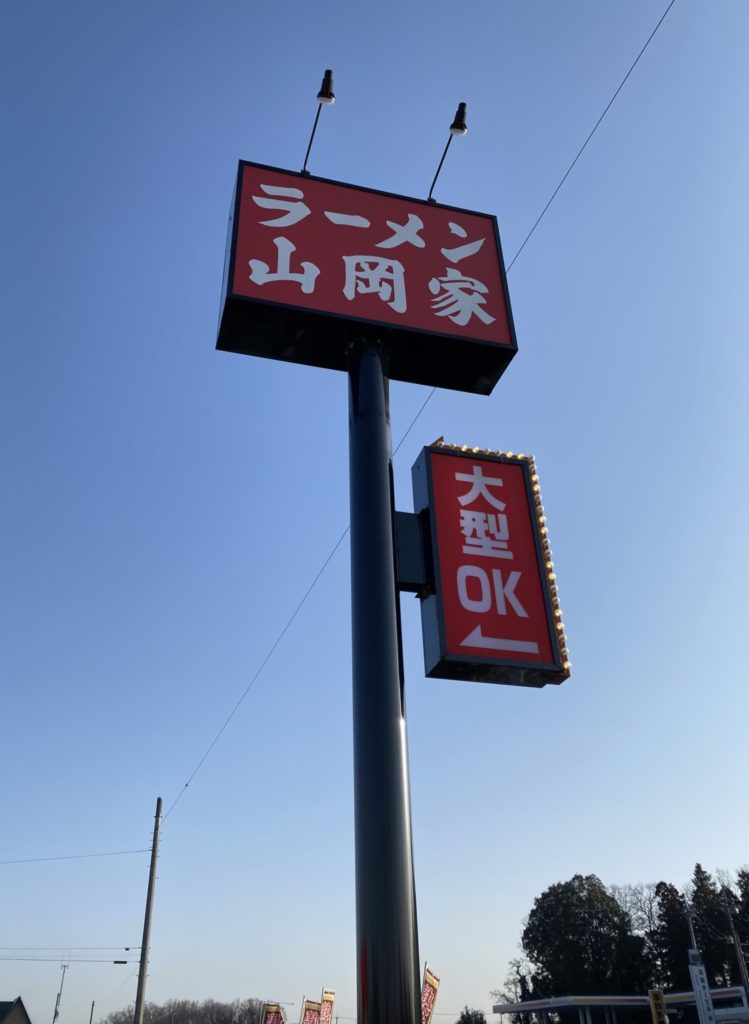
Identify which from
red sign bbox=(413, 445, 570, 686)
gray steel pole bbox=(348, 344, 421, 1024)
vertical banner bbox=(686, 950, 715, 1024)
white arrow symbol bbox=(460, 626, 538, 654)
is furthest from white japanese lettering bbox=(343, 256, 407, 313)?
vertical banner bbox=(686, 950, 715, 1024)

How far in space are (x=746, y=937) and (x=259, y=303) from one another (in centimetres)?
6023

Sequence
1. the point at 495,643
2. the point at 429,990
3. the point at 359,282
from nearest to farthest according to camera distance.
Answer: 1. the point at 495,643
2. the point at 359,282
3. the point at 429,990

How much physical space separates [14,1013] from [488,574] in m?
81.3

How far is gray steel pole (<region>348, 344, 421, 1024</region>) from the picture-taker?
4336 millimetres

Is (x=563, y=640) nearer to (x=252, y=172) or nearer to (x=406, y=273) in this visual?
(x=406, y=273)

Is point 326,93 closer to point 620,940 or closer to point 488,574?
point 488,574

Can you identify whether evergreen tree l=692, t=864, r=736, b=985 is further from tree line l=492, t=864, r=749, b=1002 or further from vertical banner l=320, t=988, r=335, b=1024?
vertical banner l=320, t=988, r=335, b=1024

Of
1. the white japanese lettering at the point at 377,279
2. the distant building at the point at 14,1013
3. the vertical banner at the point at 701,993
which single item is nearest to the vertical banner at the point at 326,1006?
the vertical banner at the point at 701,993

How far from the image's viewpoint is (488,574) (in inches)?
242

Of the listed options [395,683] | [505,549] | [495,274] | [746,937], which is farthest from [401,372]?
[746,937]

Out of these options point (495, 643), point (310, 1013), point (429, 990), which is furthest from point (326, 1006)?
point (495, 643)

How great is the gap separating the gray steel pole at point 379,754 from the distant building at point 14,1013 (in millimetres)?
79813

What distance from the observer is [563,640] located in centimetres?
594

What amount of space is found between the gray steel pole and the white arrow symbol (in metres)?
0.58
